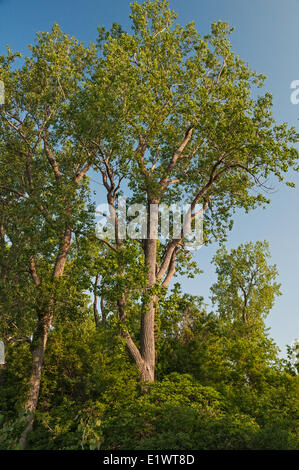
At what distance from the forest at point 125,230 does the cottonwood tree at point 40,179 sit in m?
0.07

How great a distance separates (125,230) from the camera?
1639 cm

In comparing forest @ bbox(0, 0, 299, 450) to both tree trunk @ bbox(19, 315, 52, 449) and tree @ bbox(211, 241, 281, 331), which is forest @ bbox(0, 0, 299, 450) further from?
tree @ bbox(211, 241, 281, 331)

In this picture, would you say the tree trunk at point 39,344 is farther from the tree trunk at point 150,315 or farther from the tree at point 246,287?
the tree at point 246,287

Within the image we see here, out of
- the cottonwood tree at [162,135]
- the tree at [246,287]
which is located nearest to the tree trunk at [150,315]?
the cottonwood tree at [162,135]

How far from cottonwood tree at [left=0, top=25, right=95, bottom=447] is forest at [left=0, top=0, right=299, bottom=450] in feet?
0.22

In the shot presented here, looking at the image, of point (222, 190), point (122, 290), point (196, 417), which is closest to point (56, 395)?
point (122, 290)

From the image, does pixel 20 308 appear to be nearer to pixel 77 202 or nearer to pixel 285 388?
pixel 77 202

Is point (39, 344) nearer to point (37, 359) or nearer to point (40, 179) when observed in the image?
point (37, 359)

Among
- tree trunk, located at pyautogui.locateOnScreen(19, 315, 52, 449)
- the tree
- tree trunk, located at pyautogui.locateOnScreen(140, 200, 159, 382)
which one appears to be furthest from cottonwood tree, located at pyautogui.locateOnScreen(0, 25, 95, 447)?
the tree

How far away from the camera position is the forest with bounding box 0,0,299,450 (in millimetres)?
12562

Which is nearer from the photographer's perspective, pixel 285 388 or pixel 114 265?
pixel 114 265

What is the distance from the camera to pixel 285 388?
44.6 ft

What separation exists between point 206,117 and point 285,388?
10464 millimetres

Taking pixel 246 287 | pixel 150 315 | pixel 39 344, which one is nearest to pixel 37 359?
pixel 39 344
